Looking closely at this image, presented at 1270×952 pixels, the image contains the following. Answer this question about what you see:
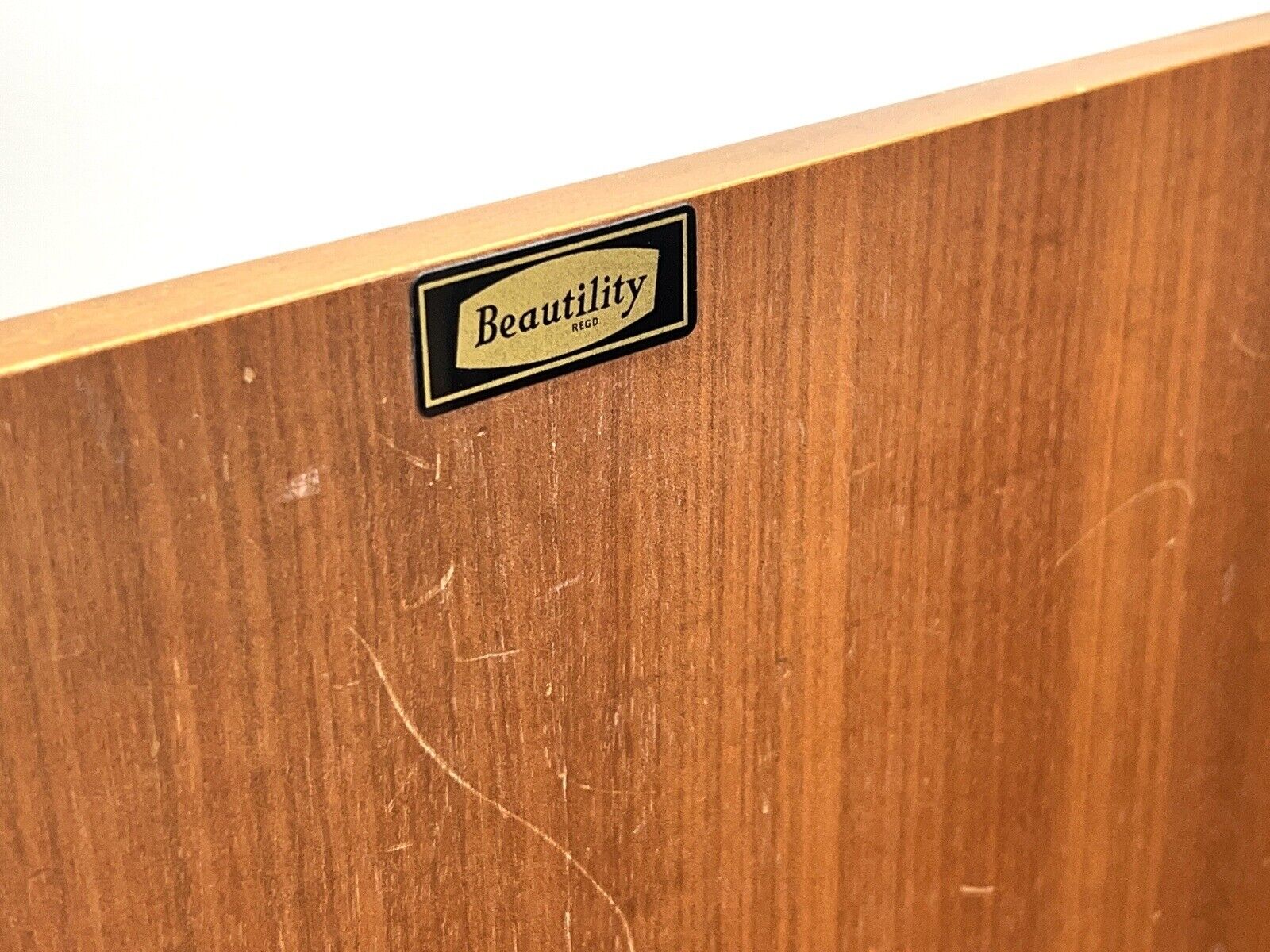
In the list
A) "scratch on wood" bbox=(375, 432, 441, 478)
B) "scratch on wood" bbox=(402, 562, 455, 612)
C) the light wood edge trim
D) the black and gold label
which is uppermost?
the light wood edge trim

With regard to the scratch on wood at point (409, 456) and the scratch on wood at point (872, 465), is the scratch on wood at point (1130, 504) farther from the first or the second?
the scratch on wood at point (409, 456)

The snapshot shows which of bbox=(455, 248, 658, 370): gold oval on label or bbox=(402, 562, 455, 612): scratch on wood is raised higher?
bbox=(455, 248, 658, 370): gold oval on label

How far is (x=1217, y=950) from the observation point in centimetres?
63

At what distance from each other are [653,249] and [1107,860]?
31cm

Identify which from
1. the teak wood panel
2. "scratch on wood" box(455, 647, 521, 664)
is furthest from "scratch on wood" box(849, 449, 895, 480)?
"scratch on wood" box(455, 647, 521, 664)

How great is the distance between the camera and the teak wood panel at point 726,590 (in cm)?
34

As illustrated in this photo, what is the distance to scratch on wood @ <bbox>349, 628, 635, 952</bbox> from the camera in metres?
0.38

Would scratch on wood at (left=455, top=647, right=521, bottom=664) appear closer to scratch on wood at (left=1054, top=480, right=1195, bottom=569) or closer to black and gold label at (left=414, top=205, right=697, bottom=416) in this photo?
black and gold label at (left=414, top=205, right=697, bottom=416)

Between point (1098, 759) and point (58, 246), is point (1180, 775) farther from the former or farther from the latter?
point (58, 246)

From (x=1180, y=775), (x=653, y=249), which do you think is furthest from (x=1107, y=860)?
(x=653, y=249)

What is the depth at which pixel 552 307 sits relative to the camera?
0.37 metres

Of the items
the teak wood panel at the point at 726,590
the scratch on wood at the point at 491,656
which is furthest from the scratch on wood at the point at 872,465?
the scratch on wood at the point at 491,656

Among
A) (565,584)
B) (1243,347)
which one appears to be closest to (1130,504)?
(1243,347)

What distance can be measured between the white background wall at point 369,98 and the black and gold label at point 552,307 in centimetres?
13
